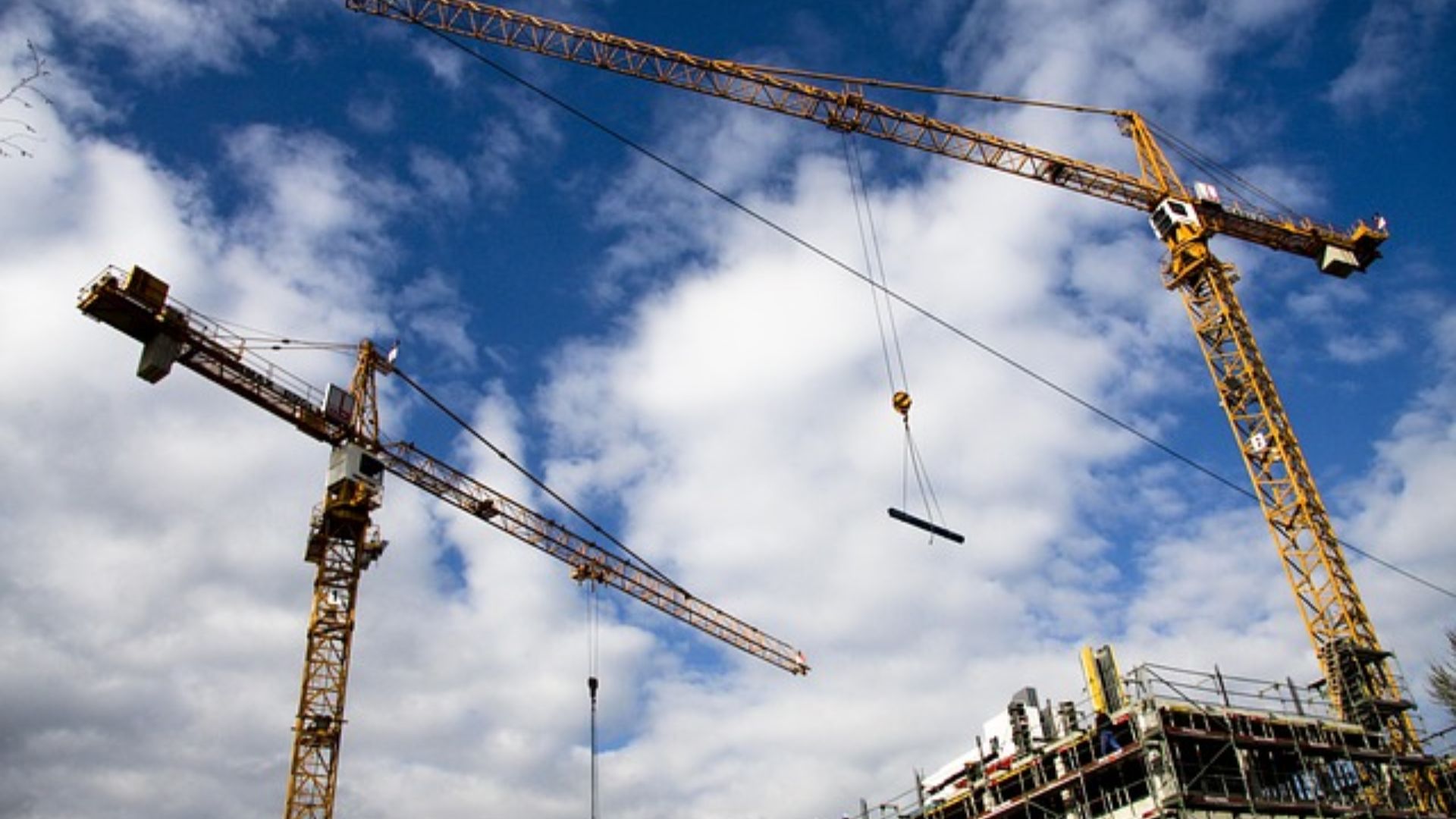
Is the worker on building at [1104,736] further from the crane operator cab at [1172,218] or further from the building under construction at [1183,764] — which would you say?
the crane operator cab at [1172,218]

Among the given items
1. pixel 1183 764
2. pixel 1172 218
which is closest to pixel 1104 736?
pixel 1183 764

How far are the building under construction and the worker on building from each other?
38 millimetres

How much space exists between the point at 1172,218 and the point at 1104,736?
33565 millimetres

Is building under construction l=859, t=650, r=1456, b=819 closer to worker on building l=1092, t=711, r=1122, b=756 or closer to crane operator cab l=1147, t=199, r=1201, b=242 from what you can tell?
worker on building l=1092, t=711, r=1122, b=756

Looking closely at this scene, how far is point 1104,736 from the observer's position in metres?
36.3

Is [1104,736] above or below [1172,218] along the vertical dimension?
below

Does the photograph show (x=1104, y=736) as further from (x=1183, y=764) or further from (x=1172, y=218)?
(x=1172, y=218)

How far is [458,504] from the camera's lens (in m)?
62.1

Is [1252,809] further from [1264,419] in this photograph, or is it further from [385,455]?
[385,455]

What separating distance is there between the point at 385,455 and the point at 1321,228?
56532 millimetres

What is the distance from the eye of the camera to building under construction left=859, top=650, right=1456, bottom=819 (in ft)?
114

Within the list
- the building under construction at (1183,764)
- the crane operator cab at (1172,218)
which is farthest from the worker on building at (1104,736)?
the crane operator cab at (1172,218)

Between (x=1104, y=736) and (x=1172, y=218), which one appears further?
(x=1172, y=218)

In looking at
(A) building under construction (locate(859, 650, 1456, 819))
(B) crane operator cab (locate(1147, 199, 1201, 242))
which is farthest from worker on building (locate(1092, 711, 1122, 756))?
(B) crane operator cab (locate(1147, 199, 1201, 242))
